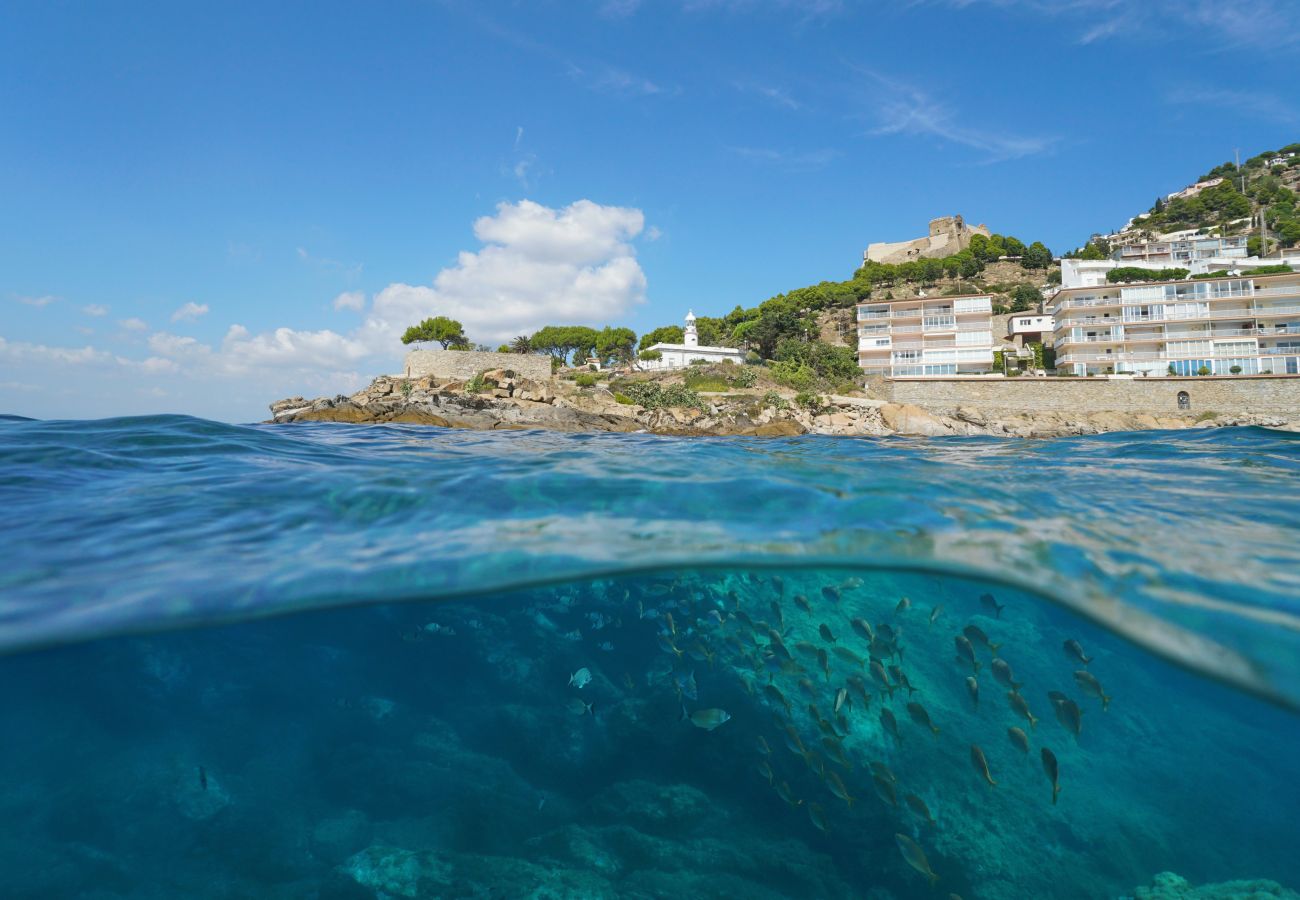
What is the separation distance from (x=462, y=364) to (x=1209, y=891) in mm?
57617

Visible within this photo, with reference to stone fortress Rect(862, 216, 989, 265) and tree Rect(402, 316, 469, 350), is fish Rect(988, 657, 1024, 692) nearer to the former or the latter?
tree Rect(402, 316, 469, 350)

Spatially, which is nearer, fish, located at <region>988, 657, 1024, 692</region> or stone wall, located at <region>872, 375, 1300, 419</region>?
fish, located at <region>988, 657, 1024, 692</region>

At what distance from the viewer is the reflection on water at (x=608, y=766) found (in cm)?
516

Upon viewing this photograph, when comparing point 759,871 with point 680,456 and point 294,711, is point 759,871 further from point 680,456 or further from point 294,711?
point 680,456

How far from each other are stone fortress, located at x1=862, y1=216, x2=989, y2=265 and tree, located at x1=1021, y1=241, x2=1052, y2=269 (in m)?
9.59

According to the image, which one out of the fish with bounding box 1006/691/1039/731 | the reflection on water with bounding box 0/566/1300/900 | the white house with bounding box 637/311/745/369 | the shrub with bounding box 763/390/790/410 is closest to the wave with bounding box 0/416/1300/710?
the reflection on water with bounding box 0/566/1300/900

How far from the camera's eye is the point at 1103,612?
19.3ft

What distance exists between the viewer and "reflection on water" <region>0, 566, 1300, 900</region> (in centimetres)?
516

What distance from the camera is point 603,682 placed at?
828cm

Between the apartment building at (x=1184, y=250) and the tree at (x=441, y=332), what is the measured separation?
89583 millimetres

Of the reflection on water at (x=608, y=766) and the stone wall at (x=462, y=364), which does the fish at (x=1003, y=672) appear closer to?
the reflection on water at (x=608, y=766)

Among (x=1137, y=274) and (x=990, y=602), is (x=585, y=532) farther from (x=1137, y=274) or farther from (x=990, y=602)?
(x=1137, y=274)

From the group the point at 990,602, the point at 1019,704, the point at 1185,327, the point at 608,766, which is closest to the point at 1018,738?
the point at 1019,704

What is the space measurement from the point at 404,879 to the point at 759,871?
284cm
